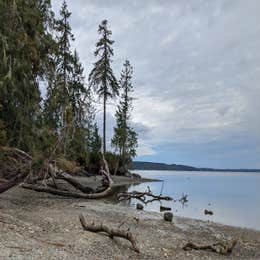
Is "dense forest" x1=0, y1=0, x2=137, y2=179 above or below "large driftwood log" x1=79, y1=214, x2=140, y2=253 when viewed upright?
above

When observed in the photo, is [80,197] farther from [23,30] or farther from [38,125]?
[23,30]

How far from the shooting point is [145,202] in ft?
70.5

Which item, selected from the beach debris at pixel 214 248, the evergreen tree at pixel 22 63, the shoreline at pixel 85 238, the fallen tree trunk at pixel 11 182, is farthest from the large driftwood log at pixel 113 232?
the evergreen tree at pixel 22 63

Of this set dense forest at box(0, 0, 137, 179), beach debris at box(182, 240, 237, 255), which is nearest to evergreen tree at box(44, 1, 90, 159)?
dense forest at box(0, 0, 137, 179)

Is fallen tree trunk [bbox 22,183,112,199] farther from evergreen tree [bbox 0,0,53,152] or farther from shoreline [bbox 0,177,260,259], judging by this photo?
shoreline [bbox 0,177,260,259]

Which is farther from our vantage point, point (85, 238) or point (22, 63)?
point (22, 63)

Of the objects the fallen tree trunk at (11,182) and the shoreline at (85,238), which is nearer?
the shoreline at (85,238)

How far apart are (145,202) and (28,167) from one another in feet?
39.0

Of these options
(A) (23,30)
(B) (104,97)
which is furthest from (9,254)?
(B) (104,97)

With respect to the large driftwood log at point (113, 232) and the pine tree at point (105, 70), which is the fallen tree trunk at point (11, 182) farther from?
the pine tree at point (105, 70)

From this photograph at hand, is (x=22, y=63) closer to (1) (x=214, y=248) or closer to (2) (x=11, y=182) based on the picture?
(2) (x=11, y=182)

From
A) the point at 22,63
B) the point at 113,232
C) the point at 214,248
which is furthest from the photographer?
the point at 22,63

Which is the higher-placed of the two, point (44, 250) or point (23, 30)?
point (23, 30)

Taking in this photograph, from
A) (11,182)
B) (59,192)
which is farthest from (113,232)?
(59,192)
